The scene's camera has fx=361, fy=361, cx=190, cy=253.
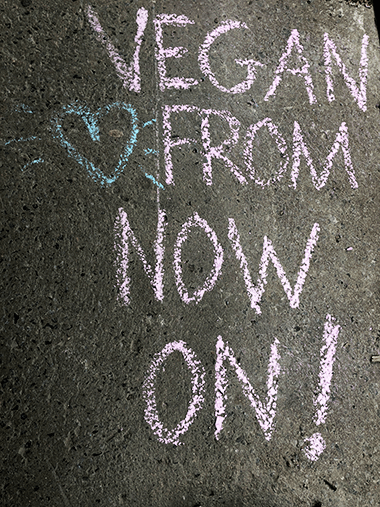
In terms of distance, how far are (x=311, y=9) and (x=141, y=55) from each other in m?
1.01

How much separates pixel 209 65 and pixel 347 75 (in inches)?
31.8

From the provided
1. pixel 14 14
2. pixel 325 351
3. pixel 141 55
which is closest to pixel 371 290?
pixel 325 351

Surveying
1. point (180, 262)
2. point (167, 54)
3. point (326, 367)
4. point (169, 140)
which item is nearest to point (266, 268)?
point (180, 262)

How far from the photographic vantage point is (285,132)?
197cm

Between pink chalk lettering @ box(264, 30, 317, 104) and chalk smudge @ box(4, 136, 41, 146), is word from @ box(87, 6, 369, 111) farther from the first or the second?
chalk smudge @ box(4, 136, 41, 146)

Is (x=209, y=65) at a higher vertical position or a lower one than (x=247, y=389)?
higher

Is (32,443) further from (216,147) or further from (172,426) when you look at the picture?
(216,147)

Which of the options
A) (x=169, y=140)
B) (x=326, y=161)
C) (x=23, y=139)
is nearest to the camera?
(x=23, y=139)

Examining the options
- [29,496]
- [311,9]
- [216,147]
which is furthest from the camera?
[311,9]

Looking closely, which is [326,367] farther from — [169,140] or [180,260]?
[169,140]

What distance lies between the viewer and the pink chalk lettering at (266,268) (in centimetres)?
188

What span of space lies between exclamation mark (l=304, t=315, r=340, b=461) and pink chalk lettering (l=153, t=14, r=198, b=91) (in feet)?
4.77

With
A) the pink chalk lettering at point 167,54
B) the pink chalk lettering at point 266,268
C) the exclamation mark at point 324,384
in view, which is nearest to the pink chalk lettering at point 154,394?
the pink chalk lettering at point 266,268

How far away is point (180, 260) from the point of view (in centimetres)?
183
